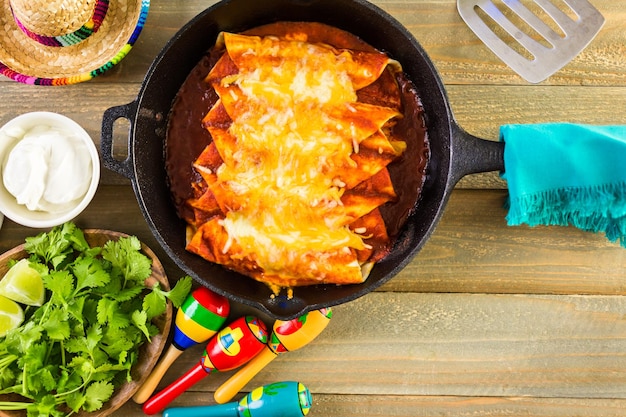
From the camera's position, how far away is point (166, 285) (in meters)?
→ 1.85

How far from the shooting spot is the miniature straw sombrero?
1.81m

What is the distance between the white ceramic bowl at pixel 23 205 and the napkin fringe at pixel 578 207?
129 centimetres

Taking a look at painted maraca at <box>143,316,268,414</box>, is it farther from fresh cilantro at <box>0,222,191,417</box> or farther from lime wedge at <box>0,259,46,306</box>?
lime wedge at <box>0,259,46,306</box>

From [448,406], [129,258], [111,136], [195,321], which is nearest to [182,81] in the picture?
[111,136]

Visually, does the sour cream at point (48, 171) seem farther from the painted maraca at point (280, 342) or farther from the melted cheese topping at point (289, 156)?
the painted maraca at point (280, 342)

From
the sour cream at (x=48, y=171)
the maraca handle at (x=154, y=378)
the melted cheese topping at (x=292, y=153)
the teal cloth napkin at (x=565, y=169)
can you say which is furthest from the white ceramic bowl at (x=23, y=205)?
the teal cloth napkin at (x=565, y=169)

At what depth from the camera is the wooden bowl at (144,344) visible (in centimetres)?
185

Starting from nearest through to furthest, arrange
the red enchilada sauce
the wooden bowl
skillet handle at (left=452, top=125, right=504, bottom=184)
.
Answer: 1. skillet handle at (left=452, top=125, right=504, bottom=184)
2. the red enchilada sauce
3. the wooden bowl

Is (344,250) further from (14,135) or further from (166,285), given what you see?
(14,135)

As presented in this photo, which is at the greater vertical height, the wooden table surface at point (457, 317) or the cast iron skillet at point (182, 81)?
the cast iron skillet at point (182, 81)

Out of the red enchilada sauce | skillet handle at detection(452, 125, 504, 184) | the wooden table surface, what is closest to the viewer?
skillet handle at detection(452, 125, 504, 184)

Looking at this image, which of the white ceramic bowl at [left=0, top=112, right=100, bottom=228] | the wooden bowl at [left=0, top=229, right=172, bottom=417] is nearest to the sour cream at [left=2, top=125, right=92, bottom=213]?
the white ceramic bowl at [left=0, top=112, right=100, bottom=228]

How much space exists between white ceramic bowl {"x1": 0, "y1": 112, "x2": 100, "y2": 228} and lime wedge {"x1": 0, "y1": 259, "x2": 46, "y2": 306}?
0.14 metres

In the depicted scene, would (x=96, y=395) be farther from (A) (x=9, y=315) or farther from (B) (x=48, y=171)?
(B) (x=48, y=171)
